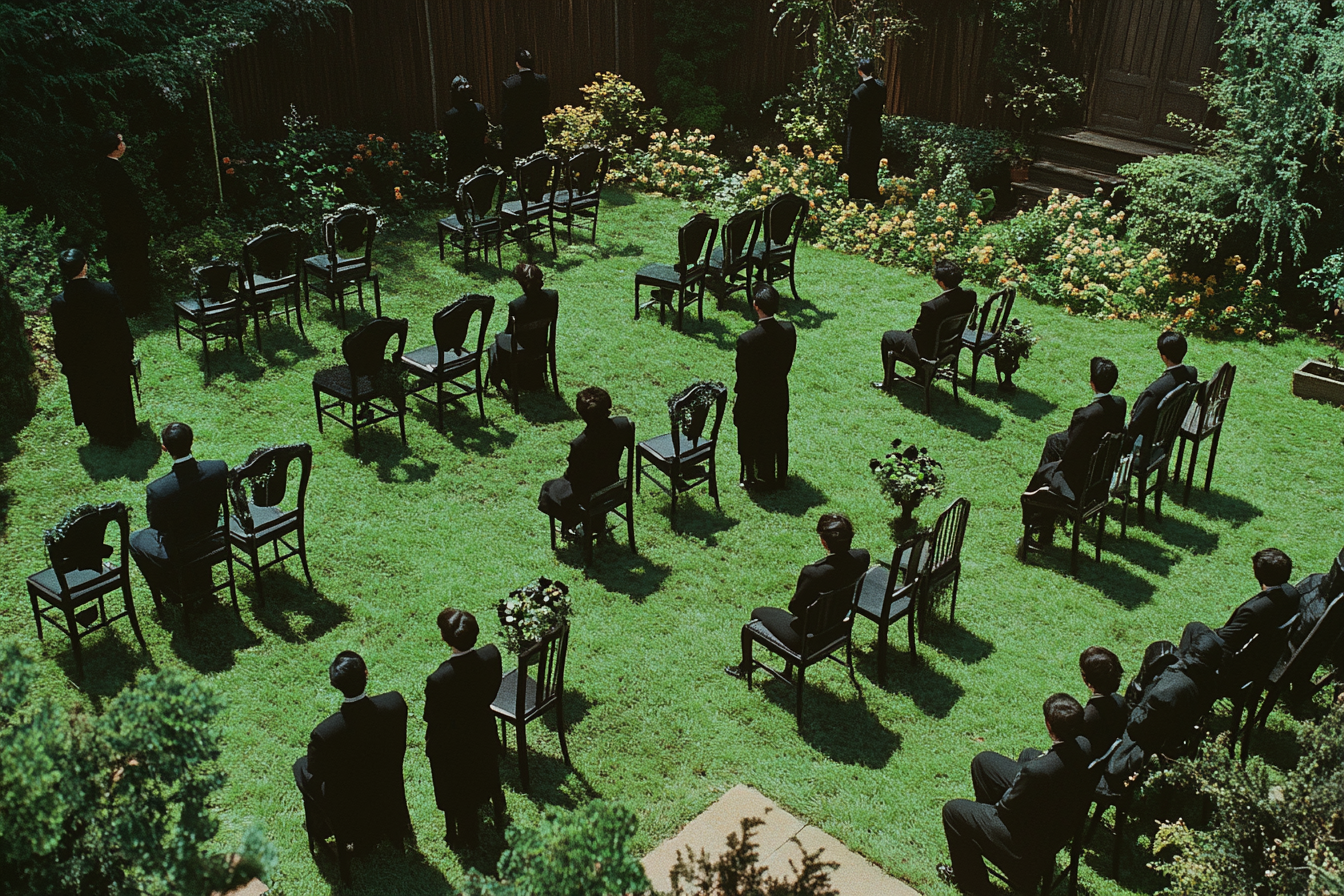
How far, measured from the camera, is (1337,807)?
15.2 ft

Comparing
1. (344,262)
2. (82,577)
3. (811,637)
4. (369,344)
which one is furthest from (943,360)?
(82,577)

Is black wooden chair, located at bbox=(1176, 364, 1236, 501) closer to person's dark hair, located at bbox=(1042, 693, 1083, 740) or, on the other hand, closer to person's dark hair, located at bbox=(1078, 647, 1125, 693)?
person's dark hair, located at bbox=(1078, 647, 1125, 693)

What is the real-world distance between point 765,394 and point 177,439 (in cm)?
496

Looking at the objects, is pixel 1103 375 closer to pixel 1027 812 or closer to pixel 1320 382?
pixel 1027 812

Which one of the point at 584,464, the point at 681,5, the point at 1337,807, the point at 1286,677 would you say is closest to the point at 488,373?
the point at 584,464

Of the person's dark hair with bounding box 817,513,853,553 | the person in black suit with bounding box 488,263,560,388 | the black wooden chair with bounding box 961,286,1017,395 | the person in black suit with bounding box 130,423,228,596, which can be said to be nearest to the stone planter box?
the black wooden chair with bounding box 961,286,1017,395

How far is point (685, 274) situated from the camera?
12.7m

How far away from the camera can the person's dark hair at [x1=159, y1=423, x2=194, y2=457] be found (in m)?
7.64

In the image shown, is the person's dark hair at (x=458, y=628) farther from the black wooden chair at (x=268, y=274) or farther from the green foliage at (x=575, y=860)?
the black wooden chair at (x=268, y=274)

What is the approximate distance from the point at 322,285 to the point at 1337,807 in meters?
12.6

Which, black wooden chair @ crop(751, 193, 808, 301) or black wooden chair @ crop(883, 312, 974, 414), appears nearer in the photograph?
black wooden chair @ crop(883, 312, 974, 414)

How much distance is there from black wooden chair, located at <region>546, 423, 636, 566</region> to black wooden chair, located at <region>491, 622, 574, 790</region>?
5.91 ft

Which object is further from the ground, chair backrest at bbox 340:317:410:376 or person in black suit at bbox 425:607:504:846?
chair backrest at bbox 340:317:410:376

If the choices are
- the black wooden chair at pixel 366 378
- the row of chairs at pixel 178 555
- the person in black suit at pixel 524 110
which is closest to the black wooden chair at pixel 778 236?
the person in black suit at pixel 524 110
